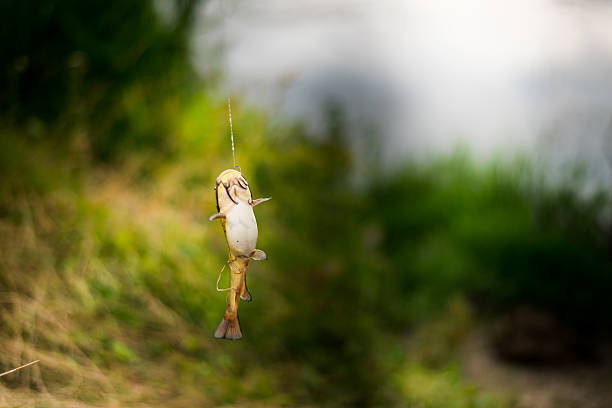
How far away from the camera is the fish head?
0.81 feet

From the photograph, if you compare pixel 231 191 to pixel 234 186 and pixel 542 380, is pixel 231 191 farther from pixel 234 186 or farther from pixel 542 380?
pixel 542 380

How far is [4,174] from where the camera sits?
3.36 ft

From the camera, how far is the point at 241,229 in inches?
9.5

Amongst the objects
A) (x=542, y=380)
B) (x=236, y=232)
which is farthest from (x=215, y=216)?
(x=542, y=380)

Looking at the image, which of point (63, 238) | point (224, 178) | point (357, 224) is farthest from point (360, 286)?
point (224, 178)

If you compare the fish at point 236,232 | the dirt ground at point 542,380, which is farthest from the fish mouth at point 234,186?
the dirt ground at point 542,380

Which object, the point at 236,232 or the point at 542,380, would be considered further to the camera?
the point at 542,380

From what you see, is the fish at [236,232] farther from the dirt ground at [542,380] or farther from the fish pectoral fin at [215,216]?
the dirt ground at [542,380]

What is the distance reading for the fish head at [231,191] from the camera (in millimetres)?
247

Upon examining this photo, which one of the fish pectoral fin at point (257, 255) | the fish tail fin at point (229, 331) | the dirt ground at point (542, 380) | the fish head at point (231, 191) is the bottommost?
the fish tail fin at point (229, 331)

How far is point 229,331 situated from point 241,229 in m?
0.05

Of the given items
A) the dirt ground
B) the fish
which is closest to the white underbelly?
the fish

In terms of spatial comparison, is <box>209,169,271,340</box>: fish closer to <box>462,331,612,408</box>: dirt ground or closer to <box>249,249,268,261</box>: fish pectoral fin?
<box>249,249,268,261</box>: fish pectoral fin

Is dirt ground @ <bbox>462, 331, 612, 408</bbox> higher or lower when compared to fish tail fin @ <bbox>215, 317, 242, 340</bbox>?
higher
